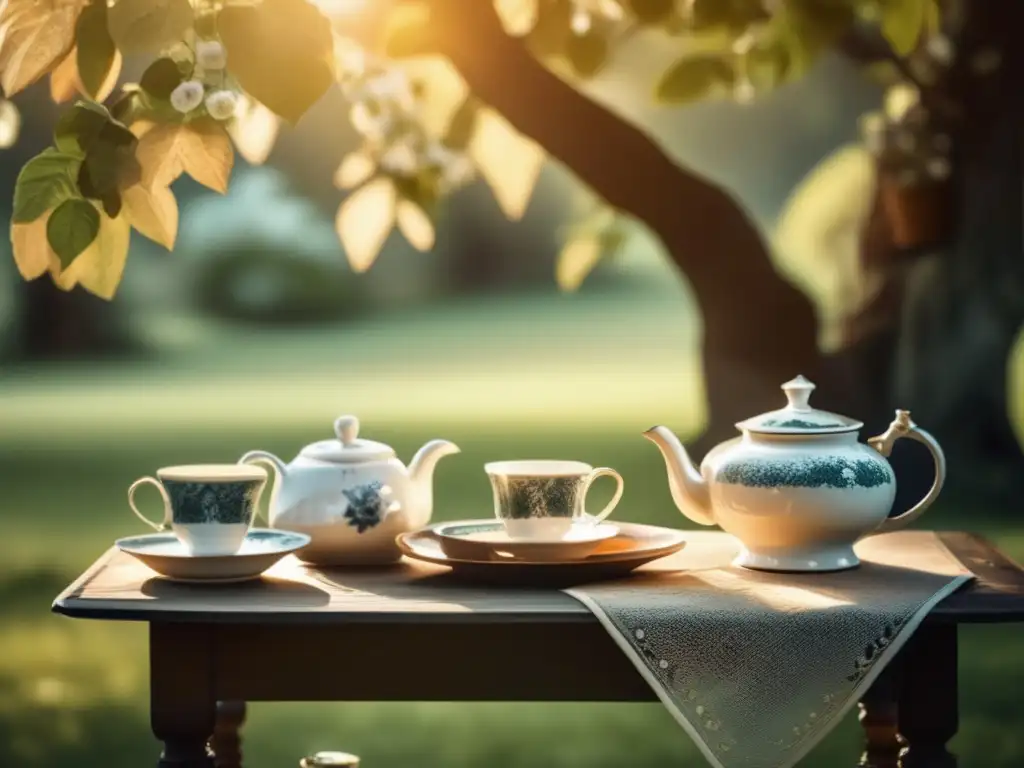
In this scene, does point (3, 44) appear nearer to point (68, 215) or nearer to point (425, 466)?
point (68, 215)

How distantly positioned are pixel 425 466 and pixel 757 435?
1.32 feet

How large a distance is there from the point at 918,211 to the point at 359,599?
376 cm

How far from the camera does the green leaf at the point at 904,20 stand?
1.92 metres

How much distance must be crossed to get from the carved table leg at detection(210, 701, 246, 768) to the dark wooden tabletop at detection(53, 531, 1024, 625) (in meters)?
0.46

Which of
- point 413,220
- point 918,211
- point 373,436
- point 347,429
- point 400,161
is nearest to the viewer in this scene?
point 347,429

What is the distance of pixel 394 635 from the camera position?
1650mm

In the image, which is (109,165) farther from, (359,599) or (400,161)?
(400,161)


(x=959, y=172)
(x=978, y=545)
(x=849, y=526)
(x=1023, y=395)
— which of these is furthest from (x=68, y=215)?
(x=1023, y=395)

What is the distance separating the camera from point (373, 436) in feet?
27.4

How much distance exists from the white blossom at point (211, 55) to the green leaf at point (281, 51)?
0.80ft

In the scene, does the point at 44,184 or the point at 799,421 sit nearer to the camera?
the point at 44,184

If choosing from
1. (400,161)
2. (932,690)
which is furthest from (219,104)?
(400,161)

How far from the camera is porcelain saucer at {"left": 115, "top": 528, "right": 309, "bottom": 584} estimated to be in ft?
5.71

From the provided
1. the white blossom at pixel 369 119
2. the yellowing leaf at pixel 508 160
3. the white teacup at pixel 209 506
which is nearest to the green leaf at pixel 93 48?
the white teacup at pixel 209 506
